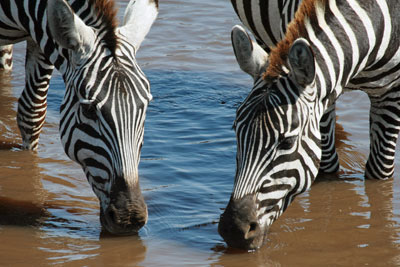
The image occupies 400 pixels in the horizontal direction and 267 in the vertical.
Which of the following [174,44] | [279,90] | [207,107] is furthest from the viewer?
[174,44]

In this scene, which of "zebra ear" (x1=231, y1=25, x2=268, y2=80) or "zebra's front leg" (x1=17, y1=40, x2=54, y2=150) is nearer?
"zebra ear" (x1=231, y1=25, x2=268, y2=80)

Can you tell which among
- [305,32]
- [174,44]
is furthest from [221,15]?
[305,32]

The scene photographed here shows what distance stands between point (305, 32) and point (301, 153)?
3.44 ft

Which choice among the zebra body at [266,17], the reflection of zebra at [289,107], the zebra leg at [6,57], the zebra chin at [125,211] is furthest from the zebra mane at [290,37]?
the zebra leg at [6,57]

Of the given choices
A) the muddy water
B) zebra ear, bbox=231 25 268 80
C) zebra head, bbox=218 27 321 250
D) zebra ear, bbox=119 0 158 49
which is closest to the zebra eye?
zebra head, bbox=218 27 321 250

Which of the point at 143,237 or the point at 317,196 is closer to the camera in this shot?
the point at 143,237

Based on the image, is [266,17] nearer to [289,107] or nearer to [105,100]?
[289,107]

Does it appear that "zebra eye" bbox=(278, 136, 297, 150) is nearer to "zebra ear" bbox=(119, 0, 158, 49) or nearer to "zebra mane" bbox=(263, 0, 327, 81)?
"zebra mane" bbox=(263, 0, 327, 81)

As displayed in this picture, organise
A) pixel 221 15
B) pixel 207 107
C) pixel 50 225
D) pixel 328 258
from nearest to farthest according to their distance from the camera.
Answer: pixel 328 258 → pixel 50 225 → pixel 207 107 → pixel 221 15

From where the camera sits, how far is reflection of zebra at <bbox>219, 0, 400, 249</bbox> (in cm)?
556

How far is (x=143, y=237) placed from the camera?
634cm

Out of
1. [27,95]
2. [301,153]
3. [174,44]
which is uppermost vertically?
[301,153]

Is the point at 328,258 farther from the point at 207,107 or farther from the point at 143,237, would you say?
the point at 207,107

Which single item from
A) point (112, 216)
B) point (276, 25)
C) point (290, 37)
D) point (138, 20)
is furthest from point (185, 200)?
point (276, 25)
